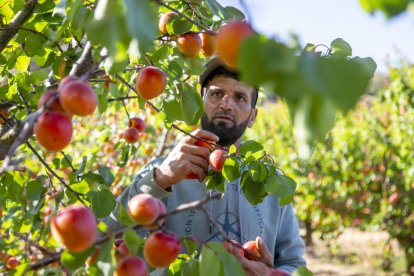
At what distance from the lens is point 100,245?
103cm

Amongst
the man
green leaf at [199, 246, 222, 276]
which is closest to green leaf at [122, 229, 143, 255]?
green leaf at [199, 246, 222, 276]

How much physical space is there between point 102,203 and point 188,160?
33 centimetres

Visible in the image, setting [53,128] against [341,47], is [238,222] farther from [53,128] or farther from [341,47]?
[53,128]

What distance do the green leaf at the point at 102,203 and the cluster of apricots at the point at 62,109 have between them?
1.51ft

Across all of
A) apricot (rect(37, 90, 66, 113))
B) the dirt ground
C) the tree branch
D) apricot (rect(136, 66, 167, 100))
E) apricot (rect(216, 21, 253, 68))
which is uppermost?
the tree branch

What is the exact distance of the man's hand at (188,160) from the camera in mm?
1656

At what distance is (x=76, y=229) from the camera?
95 centimetres

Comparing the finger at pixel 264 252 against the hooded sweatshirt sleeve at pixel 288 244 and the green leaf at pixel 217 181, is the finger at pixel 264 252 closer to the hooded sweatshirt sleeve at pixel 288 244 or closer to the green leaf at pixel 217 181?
the green leaf at pixel 217 181

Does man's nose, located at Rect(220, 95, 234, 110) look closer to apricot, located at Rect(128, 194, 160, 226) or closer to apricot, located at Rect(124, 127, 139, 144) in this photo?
apricot, located at Rect(124, 127, 139, 144)

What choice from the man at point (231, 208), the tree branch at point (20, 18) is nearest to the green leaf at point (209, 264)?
the tree branch at point (20, 18)

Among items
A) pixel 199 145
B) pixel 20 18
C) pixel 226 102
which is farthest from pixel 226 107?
pixel 20 18

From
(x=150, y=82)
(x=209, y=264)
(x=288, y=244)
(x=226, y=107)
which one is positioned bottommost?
(x=288, y=244)

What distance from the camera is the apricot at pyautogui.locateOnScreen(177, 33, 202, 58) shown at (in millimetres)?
1495

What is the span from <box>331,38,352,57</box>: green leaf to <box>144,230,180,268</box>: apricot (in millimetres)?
643
